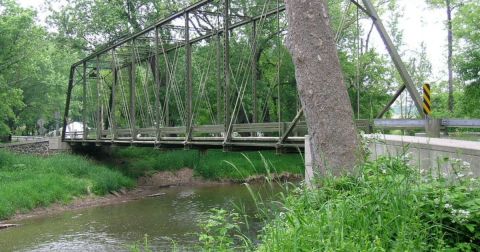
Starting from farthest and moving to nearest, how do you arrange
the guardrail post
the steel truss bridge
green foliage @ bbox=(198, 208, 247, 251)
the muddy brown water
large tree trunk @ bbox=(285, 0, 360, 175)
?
1. the muddy brown water
2. the steel truss bridge
3. the guardrail post
4. large tree trunk @ bbox=(285, 0, 360, 175)
5. green foliage @ bbox=(198, 208, 247, 251)

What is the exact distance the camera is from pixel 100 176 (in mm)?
26016

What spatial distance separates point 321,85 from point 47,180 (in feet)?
63.8

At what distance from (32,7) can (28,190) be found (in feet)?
51.2

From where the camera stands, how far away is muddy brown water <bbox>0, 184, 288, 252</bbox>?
13.9 meters

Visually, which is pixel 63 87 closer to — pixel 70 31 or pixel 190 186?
pixel 70 31

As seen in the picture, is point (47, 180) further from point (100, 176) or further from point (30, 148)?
point (30, 148)

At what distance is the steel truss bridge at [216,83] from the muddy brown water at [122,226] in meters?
2.53

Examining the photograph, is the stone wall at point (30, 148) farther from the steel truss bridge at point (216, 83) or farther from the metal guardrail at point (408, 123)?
the metal guardrail at point (408, 123)

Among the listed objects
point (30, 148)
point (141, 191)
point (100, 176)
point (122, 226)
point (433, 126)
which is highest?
point (433, 126)

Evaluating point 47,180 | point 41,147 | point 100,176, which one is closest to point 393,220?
point 47,180

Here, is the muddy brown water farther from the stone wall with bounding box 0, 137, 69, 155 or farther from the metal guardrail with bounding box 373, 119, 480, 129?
the stone wall with bounding box 0, 137, 69, 155

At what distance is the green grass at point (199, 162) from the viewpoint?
29.9 meters

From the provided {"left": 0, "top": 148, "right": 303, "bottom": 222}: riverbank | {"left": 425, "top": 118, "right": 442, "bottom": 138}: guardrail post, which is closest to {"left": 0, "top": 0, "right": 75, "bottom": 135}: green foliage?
{"left": 0, "top": 148, "right": 303, "bottom": 222}: riverbank

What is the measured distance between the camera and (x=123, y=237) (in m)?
15.1
